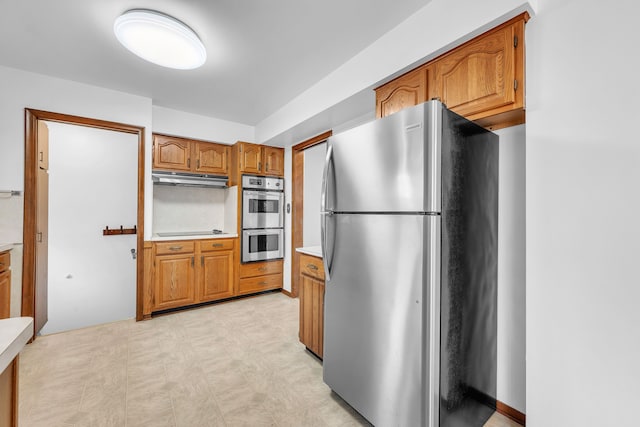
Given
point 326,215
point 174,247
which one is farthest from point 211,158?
point 326,215

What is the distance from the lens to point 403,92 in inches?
75.6

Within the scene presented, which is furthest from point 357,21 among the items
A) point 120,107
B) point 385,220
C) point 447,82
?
point 120,107

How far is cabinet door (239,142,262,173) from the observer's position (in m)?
3.81

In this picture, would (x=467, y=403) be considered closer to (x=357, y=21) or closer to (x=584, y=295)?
(x=584, y=295)

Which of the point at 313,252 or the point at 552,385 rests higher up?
the point at 313,252

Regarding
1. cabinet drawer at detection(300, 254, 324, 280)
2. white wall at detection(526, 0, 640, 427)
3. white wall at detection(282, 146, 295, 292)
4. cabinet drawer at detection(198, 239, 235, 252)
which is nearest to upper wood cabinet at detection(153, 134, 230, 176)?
white wall at detection(282, 146, 295, 292)

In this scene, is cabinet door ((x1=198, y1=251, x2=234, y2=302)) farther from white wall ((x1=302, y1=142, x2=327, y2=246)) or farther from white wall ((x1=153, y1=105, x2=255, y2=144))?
white wall ((x1=153, y1=105, x2=255, y2=144))

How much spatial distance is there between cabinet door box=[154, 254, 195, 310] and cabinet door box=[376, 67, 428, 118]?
280 cm

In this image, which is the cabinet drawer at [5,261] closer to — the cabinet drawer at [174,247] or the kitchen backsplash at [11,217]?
the kitchen backsplash at [11,217]

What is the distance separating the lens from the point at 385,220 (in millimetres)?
Answer: 1421

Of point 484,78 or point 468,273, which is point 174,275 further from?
point 484,78

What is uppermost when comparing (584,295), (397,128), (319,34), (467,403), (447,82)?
(319,34)

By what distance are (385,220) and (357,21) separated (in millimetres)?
1387

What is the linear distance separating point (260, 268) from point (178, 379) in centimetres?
201
